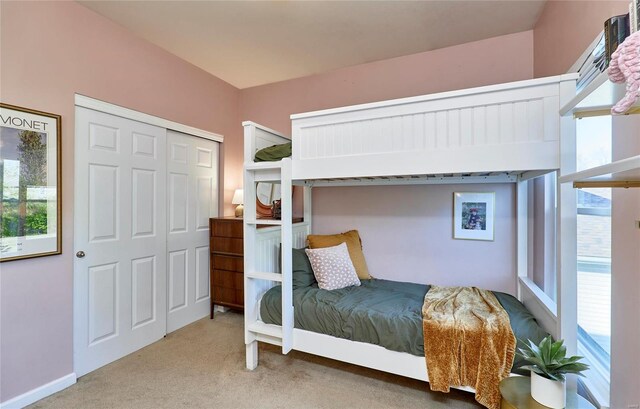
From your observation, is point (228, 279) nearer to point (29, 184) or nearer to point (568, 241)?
point (29, 184)

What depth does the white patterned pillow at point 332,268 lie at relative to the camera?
7.88 feet

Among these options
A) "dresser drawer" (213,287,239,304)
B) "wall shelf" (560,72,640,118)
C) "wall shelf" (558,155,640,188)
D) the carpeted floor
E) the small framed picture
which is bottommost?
the carpeted floor

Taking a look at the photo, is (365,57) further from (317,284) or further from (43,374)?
(43,374)

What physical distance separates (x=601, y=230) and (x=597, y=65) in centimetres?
79

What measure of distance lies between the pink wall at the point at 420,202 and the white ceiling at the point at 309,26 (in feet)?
0.45

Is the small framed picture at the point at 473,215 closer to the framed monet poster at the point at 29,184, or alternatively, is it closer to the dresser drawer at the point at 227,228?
the dresser drawer at the point at 227,228

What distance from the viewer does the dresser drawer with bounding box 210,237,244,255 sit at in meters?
3.07

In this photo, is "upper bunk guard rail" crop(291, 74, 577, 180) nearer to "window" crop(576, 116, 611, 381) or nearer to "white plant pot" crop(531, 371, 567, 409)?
"window" crop(576, 116, 611, 381)

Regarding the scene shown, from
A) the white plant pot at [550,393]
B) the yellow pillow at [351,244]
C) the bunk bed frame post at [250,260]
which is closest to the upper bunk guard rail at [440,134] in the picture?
the bunk bed frame post at [250,260]

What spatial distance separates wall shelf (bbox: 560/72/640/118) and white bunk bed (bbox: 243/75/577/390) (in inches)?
12.9

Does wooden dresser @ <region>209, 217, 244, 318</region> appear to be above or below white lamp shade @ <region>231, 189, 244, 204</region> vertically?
below

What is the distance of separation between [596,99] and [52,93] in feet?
10.0

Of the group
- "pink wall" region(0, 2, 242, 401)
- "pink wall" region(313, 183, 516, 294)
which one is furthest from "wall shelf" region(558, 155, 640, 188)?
"pink wall" region(0, 2, 242, 401)

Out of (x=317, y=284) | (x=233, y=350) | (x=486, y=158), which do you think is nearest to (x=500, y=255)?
(x=486, y=158)
